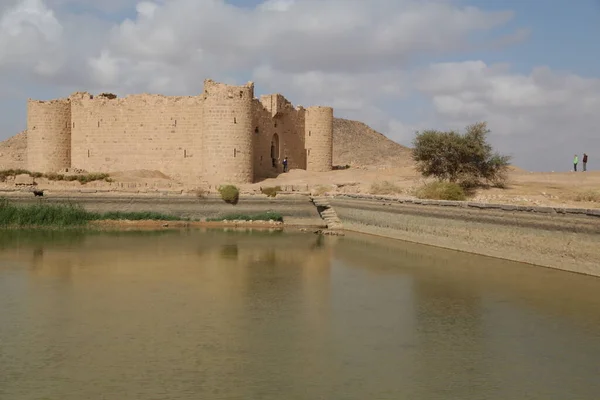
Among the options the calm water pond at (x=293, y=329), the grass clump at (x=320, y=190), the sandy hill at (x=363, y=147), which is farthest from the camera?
the sandy hill at (x=363, y=147)

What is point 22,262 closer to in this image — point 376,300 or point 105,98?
point 376,300

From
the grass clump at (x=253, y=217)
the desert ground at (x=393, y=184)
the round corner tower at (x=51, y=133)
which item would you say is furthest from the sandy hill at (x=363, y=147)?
the grass clump at (x=253, y=217)

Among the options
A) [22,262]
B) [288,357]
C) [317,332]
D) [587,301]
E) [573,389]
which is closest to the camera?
[573,389]

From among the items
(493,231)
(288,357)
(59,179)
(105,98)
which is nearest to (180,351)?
(288,357)

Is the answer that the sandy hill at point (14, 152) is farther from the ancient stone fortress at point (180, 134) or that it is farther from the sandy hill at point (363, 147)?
the sandy hill at point (363, 147)

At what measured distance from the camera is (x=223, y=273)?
1338 cm

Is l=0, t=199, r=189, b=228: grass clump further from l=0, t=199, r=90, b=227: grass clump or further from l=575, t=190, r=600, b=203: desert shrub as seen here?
l=575, t=190, r=600, b=203: desert shrub

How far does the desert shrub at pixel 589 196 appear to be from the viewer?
675 inches

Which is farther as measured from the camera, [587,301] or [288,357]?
[587,301]

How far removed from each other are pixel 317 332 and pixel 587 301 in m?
4.65

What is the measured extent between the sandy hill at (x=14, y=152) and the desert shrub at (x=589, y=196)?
104 feet

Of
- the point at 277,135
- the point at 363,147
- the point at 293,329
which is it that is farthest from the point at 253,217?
the point at 363,147

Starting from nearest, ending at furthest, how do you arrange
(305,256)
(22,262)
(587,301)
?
1. (587,301)
2. (22,262)
3. (305,256)

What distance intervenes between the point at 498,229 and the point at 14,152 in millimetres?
42980
